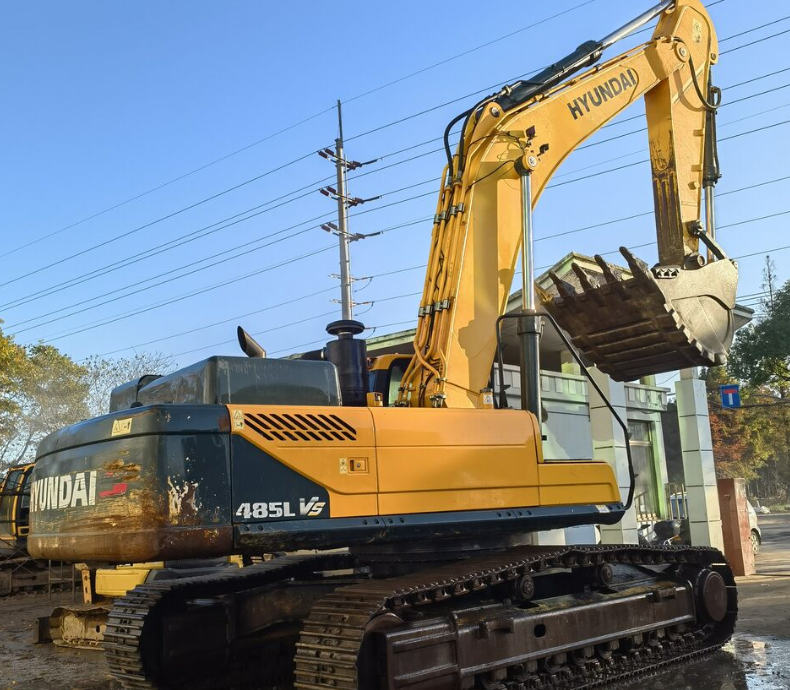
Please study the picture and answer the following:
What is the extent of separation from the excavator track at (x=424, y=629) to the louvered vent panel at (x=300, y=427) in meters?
1.03

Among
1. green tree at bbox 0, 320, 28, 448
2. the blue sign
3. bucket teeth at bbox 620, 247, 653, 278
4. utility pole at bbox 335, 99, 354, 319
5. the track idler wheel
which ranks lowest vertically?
the track idler wheel

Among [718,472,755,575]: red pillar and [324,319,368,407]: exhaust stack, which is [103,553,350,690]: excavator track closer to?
[324,319,368,407]: exhaust stack

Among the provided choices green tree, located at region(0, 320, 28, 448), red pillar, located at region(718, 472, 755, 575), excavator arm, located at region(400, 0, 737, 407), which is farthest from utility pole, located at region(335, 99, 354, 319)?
excavator arm, located at region(400, 0, 737, 407)

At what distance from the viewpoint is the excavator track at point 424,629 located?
507 cm

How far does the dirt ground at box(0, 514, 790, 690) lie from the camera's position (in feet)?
21.0

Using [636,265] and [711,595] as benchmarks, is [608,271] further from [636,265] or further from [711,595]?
[711,595]

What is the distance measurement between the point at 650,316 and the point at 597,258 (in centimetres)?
71

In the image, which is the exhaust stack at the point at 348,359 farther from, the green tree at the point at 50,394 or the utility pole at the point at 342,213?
the green tree at the point at 50,394

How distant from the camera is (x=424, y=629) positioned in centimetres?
530

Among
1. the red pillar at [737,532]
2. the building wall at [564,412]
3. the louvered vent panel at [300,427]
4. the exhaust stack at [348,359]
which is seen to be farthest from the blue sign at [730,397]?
the louvered vent panel at [300,427]

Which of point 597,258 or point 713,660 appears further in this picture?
point 597,258

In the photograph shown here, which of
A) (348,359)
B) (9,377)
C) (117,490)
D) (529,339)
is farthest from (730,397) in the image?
(9,377)

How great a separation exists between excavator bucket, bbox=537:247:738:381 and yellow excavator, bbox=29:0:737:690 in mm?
23

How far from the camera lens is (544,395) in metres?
15.2
